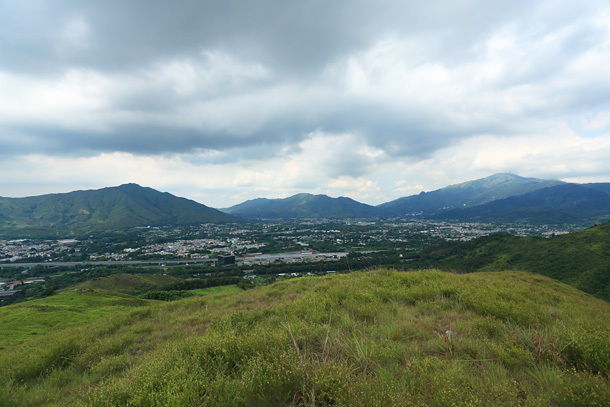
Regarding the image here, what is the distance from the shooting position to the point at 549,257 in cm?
5641

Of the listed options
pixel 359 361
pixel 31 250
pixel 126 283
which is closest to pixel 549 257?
pixel 359 361

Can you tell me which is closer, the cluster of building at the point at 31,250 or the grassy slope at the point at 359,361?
the grassy slope at the point at 359,361

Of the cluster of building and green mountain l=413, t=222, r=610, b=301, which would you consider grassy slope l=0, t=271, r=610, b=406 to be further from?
the cluster of building

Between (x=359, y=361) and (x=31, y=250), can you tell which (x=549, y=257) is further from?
(x=31, y=250)

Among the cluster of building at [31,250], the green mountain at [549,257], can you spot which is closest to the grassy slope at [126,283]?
the green mountain at [549,257]

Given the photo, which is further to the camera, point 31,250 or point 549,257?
point 31,250

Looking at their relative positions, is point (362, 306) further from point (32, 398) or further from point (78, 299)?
point (78, 299)

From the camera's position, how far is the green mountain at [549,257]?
4301 cm

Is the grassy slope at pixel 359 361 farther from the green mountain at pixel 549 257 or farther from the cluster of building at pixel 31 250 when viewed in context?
the cluster of building at pixel 31 250

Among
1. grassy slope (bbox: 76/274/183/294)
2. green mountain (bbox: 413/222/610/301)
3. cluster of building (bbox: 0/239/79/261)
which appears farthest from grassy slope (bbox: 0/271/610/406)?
cluster of building (bbox: 0/239/79/261)

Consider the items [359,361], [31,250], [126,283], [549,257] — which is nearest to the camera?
[359,361]

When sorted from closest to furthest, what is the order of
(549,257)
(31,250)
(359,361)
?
(359,361) < (549,257) < (31,250)

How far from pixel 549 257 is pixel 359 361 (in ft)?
265

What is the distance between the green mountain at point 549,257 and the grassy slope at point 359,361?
147ft
